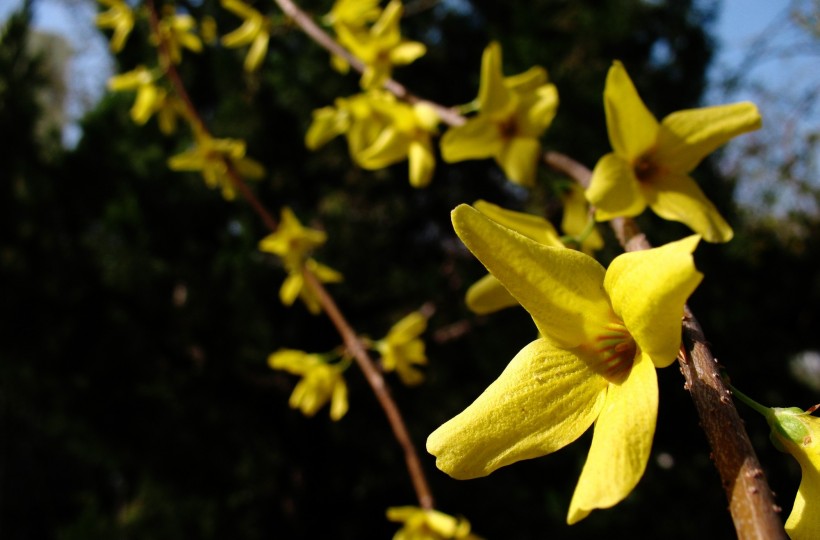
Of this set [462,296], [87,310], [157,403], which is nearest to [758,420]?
[462,296]

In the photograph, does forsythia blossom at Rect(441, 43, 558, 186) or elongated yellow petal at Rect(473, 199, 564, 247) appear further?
forsythia blossom at Rect(441, 43, 558, 186)

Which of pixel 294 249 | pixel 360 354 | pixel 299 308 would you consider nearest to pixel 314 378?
pixel 360 354

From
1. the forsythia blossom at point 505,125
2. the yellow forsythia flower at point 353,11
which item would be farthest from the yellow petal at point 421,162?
the yellow forsythia flower at point 353,11

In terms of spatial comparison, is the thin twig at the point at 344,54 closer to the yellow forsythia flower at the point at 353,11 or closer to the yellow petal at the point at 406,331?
the yellow forsythia flower at the point at 353,11

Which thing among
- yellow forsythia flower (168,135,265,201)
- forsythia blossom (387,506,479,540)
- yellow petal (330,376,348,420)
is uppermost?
yellow forsythia flower (168,135,265,201)

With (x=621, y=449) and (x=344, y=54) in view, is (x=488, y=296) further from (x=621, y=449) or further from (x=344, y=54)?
(x=344, y=54)

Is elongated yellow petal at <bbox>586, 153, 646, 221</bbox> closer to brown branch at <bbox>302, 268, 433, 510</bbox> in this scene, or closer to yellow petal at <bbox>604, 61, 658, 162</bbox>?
yellow petal at <bbox>604, 61, 658, 162</bbox>

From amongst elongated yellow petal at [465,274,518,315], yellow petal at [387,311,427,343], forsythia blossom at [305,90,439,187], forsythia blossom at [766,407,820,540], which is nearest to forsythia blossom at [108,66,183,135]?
forsythia blossom at [305,90,439,187]
